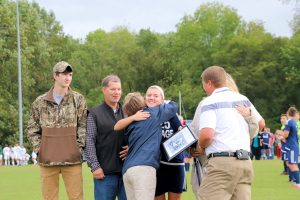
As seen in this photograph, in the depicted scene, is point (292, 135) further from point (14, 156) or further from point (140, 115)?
point (14, 156)

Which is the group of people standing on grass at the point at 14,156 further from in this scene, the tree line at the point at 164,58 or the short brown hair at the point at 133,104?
the short brown hair at the point at 133,104

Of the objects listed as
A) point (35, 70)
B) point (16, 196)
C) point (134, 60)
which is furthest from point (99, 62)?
point (16, 196)

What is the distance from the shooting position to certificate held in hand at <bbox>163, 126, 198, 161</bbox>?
8344mm

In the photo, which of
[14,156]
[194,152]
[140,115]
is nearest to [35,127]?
[140,115]

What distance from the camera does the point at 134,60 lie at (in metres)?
79.6

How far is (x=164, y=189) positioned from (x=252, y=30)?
7625 centimetres

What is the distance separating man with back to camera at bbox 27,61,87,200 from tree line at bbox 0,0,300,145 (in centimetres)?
5053

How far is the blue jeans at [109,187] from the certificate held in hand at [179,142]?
71 centimetres

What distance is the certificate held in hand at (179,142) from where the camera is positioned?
27.4ft

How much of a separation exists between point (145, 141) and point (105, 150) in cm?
58

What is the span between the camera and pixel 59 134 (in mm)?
8648

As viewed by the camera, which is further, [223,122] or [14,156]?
[14,156]

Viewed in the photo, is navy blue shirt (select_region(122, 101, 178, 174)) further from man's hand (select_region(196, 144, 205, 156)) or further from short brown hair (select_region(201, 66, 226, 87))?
short brown hair (select_region(201, 66, 226, 87))

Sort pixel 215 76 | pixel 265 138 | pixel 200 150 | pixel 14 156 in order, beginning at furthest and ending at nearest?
pixel 14 156, pixel 265 138, pixel 200 150, pixel 215 76
